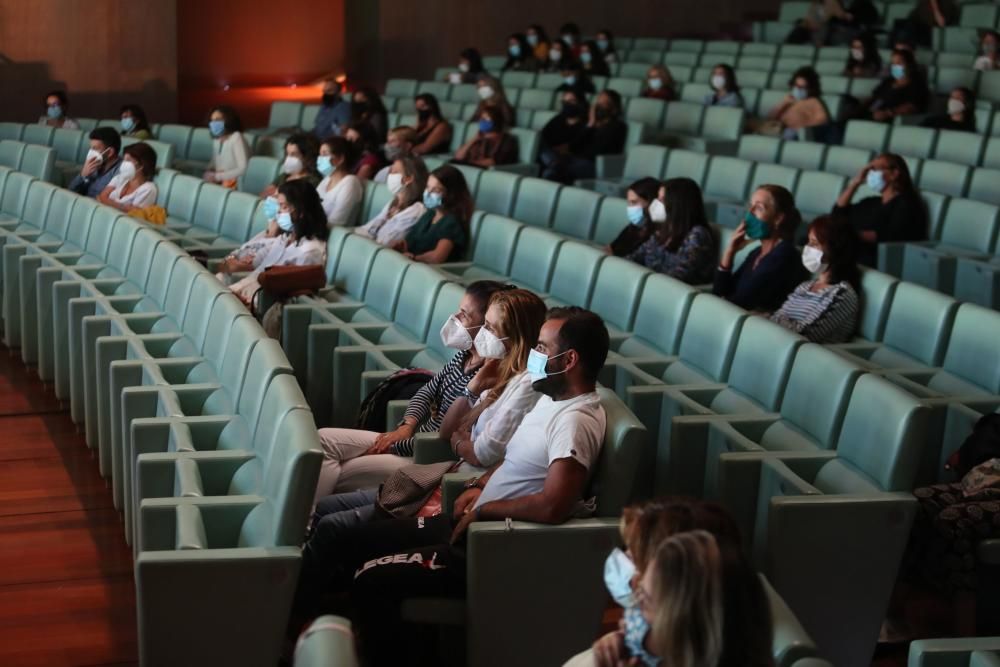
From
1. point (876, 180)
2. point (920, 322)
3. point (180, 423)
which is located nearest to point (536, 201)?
point (876, 180)

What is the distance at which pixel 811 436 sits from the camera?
11.6ft

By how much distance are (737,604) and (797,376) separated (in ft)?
6.41

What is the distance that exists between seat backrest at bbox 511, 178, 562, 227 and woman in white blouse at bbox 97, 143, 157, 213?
218 cm

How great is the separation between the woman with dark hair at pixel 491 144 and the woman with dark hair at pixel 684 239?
357 cm

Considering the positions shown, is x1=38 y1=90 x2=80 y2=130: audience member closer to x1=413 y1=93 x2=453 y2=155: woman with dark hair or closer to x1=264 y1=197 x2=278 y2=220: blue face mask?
x1=413 y1=93 x2=453 y2=155: woman with dark hair

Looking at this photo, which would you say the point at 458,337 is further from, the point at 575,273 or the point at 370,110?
the point at 370,110

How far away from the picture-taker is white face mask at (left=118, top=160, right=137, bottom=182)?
7906 mm

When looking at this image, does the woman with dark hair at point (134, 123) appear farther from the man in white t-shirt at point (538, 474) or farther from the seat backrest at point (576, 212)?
the man in white t-shirt at point (538, 474)

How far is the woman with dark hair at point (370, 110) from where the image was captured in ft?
33.6

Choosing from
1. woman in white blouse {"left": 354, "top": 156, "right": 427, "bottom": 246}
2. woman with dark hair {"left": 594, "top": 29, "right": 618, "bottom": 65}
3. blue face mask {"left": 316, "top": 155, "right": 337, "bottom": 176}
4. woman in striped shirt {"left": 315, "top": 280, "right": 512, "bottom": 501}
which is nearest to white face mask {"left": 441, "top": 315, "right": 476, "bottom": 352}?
woman in striped shirt {"left": 315, "top": 280, "right": 512, "bottom": 501}

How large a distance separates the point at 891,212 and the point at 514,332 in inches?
131

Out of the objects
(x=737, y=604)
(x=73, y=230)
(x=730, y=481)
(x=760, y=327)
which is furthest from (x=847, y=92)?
(x=737, y=604)

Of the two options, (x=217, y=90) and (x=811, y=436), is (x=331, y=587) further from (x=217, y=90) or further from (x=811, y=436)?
(x=217, y=90)

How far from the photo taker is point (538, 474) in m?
2.99
